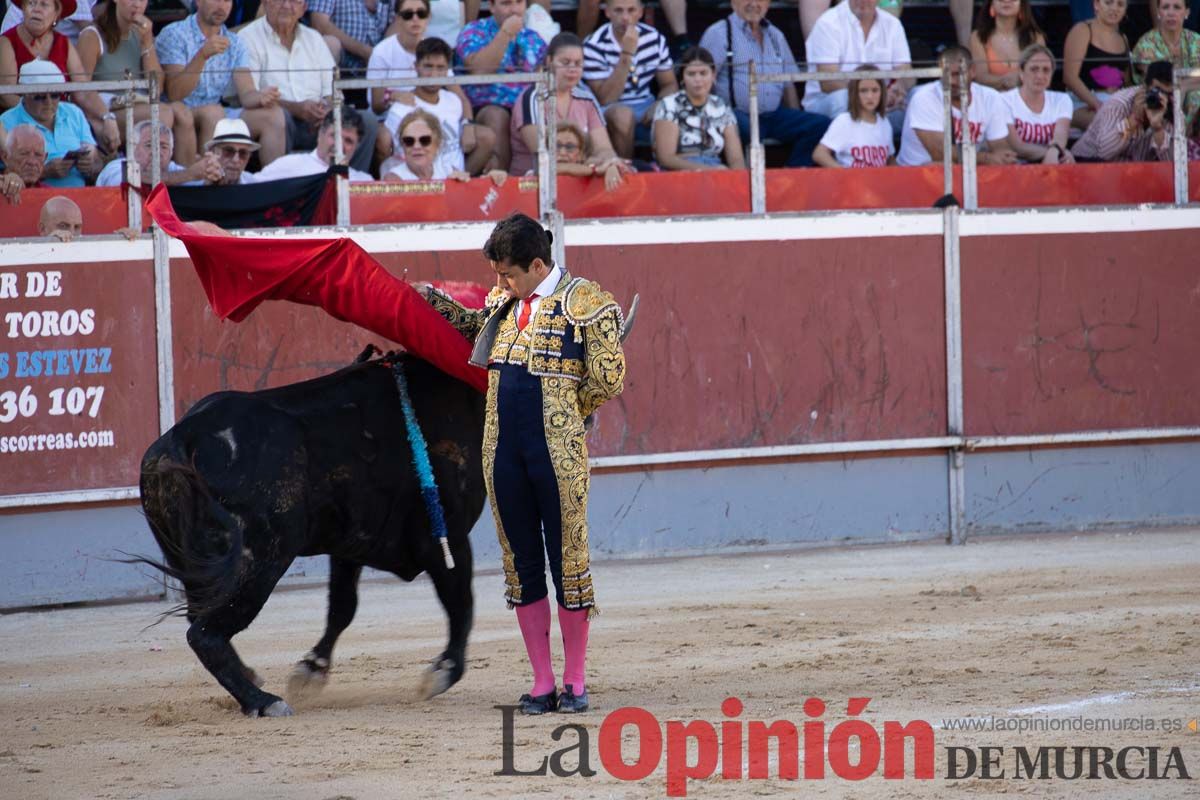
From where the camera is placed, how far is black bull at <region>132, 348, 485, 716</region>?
5.34 m

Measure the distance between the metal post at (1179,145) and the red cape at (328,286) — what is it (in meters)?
5.74

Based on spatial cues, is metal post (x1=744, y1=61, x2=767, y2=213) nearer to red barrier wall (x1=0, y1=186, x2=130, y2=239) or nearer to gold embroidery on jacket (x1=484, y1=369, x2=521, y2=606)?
red barrier wall (x1=0, y1=186, x2=130, y2=239)

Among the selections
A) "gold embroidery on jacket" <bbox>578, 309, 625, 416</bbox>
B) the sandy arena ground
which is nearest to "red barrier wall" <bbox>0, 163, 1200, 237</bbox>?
the sandy arena ground

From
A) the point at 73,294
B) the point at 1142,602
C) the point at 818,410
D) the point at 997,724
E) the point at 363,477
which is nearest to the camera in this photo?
the point at 997,724

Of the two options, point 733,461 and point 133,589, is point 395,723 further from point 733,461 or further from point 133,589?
point 733,461

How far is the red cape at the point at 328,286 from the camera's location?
577 centimetres

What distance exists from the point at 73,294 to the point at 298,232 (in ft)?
3.81

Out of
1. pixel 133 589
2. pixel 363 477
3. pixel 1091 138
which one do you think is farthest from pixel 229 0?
pixel 1091 138

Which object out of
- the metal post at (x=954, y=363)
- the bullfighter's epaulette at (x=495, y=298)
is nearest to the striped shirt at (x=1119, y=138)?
the metal post at (x=954, y=363)

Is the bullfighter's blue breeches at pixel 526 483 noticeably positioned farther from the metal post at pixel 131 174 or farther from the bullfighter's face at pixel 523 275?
the metal post at pixel 131 174

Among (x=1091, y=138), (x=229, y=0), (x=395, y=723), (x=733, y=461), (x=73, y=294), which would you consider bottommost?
(x=395, y=723)

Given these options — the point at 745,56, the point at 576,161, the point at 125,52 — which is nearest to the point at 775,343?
the point at 576,161

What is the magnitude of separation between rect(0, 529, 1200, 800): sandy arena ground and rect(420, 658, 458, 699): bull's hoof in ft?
0.17

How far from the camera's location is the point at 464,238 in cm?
876
